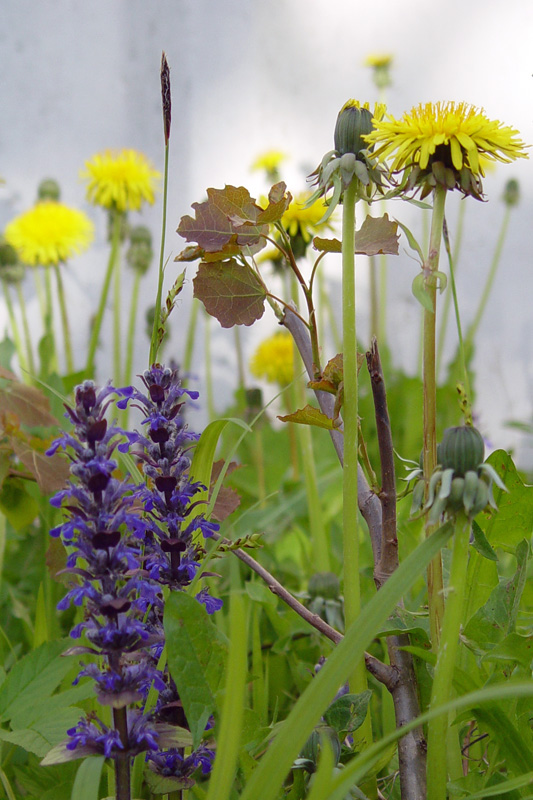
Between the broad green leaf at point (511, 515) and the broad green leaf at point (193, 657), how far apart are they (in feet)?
0.72

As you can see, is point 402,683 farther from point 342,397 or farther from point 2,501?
point 2,501

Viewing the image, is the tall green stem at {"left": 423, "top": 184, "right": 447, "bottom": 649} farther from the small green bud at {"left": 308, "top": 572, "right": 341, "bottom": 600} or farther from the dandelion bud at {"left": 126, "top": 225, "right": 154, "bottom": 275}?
the dandelion bud at {"left": 126, "top": 225, "right": 154, "bottom": 275}

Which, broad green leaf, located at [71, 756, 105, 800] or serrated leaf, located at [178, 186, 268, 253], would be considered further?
serrated leaf, located at [178, 186, 268, 253]

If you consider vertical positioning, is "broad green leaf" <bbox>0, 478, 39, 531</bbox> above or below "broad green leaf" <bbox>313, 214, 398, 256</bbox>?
below

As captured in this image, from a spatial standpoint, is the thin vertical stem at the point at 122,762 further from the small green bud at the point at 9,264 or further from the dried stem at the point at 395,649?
the small green bud at the point at 9,264

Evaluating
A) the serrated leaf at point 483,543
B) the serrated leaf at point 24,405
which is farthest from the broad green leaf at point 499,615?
the serrated leaf at point 24,405

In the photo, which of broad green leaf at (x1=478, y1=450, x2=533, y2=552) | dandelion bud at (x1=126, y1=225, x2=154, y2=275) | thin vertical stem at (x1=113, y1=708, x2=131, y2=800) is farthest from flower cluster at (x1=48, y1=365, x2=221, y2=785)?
dandelion bud at (x1=126, y1=225, x2=154, y2=275)

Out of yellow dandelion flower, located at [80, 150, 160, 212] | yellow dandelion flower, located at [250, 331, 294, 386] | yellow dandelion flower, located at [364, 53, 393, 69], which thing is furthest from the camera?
yellow dandelion flower, located at [364, 53, 393, 69]

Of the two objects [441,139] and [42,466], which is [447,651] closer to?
[441,139]

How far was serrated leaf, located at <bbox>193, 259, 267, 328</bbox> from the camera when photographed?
1.43ft

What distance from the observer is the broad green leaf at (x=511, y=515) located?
1.55 feet

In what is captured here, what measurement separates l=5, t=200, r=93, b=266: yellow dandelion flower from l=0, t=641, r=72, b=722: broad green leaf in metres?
0.84

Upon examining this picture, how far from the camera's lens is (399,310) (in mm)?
2373

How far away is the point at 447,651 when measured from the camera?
0.32m
